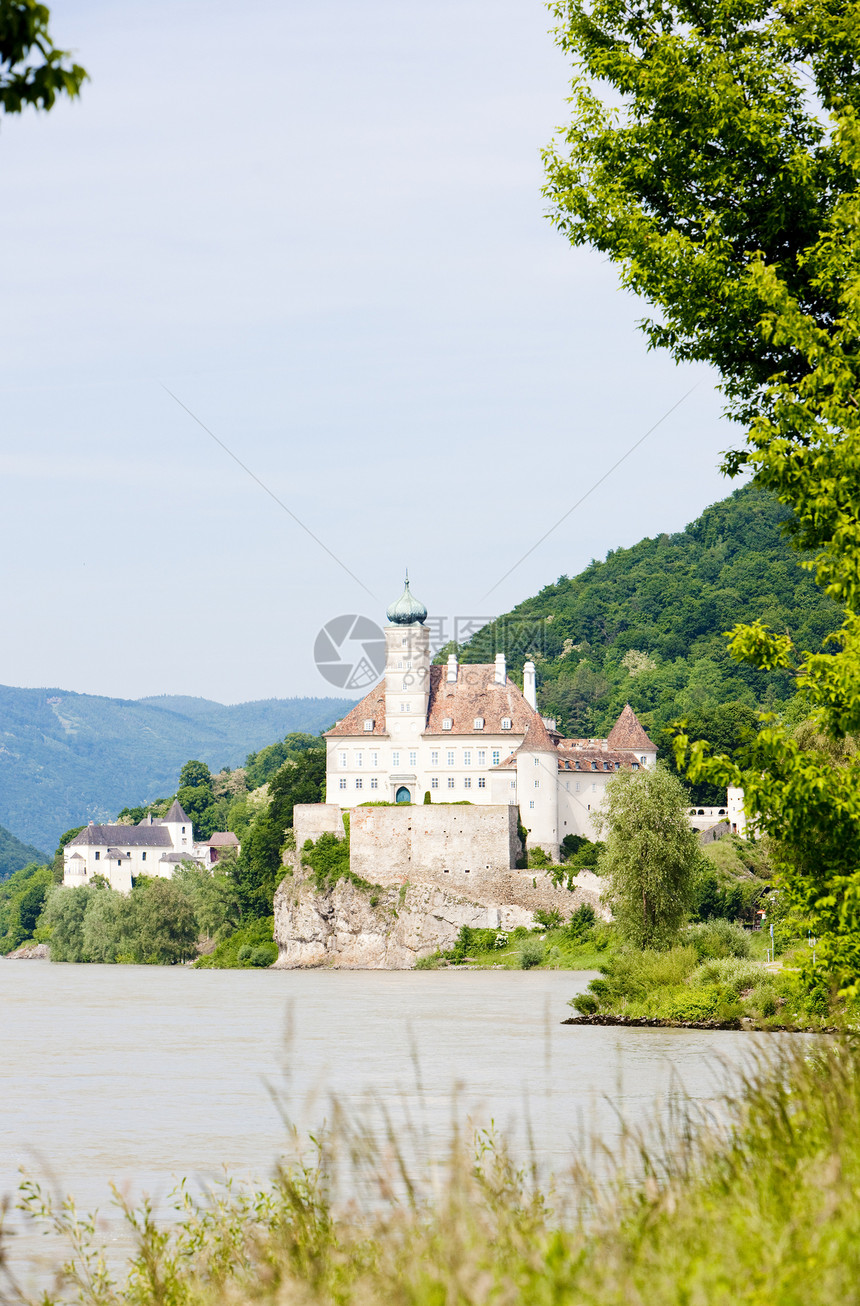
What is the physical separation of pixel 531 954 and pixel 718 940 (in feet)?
66.9

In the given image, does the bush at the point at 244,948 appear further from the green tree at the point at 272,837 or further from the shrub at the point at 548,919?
the shrub at the point at 548,919

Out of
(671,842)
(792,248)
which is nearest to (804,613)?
(671,842)

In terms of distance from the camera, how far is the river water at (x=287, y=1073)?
15.3 meters

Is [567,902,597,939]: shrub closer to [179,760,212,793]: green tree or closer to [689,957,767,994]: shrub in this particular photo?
[689,957,767,994]: shrub

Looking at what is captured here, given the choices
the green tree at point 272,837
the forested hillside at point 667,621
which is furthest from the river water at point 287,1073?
the forested hillside at point 667,621

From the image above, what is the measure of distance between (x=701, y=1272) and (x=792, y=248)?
32.2ft

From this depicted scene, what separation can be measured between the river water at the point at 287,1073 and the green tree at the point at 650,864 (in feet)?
13.3

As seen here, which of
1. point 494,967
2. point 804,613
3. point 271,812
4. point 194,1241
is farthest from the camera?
point 804,613

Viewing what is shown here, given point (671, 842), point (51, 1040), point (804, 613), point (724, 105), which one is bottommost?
point (51, 1040)

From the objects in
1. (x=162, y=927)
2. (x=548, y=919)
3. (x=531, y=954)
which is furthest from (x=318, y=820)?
(x=531, y=954)

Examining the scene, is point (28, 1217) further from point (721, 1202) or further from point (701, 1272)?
point (701, 1272)

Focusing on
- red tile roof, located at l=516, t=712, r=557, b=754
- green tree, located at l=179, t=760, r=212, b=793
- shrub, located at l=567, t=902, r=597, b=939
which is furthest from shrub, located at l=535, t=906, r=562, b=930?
green tree, located at l=179, t=760, r=212, b=793

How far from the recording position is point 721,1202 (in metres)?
5.54

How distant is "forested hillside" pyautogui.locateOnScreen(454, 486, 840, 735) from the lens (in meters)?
114
